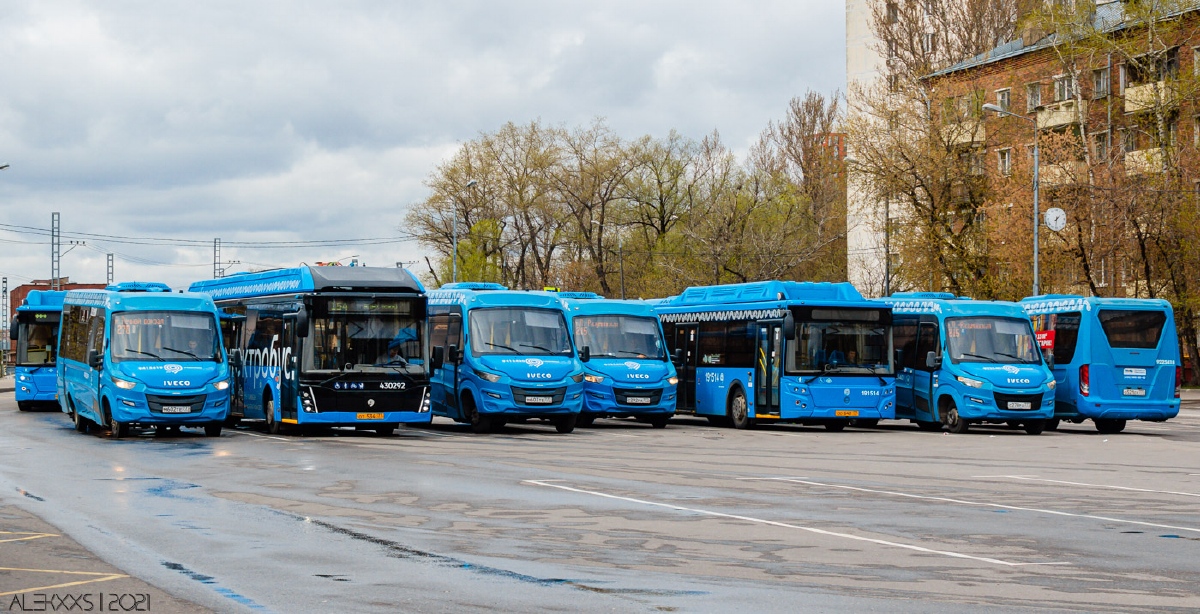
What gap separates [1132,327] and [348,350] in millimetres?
16017

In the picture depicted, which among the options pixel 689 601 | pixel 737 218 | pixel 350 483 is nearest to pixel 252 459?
pixel 350 483

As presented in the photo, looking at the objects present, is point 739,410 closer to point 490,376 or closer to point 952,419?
point 952,419

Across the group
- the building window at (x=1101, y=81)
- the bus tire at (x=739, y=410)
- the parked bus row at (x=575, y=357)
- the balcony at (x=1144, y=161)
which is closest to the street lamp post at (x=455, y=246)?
the building window at (x=1101, y=81)

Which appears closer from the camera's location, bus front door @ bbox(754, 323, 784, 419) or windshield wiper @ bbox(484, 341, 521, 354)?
windshield wiper @ bbox(484, 341, 521, 354)

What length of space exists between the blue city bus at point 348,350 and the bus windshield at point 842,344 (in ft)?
26.0

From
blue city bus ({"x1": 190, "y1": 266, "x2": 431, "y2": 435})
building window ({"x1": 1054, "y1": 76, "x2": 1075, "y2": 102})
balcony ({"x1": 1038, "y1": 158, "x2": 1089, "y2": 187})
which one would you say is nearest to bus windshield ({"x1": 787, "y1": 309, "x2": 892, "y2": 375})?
blue city bus ({"x1": 190, "y1": 266, "x2": 431, "y2": 435})

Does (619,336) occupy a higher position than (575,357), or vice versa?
(619,336)

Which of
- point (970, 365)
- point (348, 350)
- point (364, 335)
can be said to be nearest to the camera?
point (348, 350)

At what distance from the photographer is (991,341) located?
3011 centimetres

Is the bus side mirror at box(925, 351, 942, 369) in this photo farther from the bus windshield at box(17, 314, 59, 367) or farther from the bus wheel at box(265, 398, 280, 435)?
the bus windshield at box(17, 314, 59, 367)

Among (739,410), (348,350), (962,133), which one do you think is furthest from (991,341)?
(962,133)

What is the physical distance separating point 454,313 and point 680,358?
6.33 meters

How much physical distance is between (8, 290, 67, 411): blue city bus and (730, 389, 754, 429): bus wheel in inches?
749

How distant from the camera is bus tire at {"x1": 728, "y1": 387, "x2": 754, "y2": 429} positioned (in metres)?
31.7
